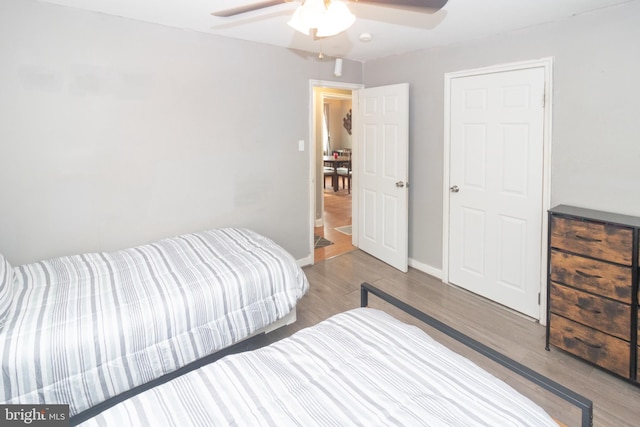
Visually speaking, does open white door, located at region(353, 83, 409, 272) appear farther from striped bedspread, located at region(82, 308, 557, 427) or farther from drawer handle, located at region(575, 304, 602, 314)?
striped bedspread, located at region(82, 308, 557, 427)

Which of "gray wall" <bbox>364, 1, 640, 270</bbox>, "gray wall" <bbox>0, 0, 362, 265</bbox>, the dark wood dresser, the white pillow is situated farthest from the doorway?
the white pillow

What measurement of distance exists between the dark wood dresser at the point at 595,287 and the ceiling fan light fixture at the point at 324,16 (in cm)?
190

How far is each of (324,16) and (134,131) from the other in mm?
2010

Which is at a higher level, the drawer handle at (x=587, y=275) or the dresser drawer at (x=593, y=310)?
the drawer handle at (x=587, y=275)

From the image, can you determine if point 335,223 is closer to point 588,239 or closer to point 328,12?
point 588,239

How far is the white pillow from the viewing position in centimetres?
170

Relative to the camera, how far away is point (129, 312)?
6.14 feet

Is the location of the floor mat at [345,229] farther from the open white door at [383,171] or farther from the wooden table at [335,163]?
the wooden table at [335,163]

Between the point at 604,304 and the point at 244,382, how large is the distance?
86.7 inches

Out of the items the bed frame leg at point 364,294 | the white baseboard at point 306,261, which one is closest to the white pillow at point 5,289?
the bed frame leg at point 364,294

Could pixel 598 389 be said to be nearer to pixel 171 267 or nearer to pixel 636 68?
pixel 636 68

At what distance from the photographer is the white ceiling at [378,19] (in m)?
2.38

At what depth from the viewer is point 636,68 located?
2268mm

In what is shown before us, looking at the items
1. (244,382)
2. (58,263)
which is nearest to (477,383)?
(244,382)
